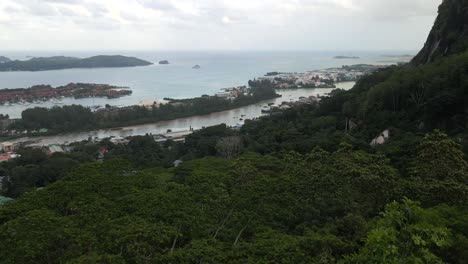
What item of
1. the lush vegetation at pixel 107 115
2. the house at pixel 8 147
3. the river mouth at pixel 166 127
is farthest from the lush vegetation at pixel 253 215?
the lush vegetation at pixel 107 115

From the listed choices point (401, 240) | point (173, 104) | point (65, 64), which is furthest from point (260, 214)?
point (65, 64)

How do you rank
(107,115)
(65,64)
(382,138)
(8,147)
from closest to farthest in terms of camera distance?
1. (382,138)
2. (8,147)
3. (107,115)
4. (65,64)

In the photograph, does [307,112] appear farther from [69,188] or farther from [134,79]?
[134,79]

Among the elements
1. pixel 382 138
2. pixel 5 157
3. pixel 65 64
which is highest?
pixel 65 64

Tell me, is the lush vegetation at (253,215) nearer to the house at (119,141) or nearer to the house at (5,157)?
the house at (5,157)

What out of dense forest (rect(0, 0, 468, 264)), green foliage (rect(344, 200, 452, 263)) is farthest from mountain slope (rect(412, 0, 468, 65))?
green foliage (rect(344, 200, 452, 263))

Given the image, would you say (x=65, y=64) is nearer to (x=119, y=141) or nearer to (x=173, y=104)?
(x=173, y=104)
